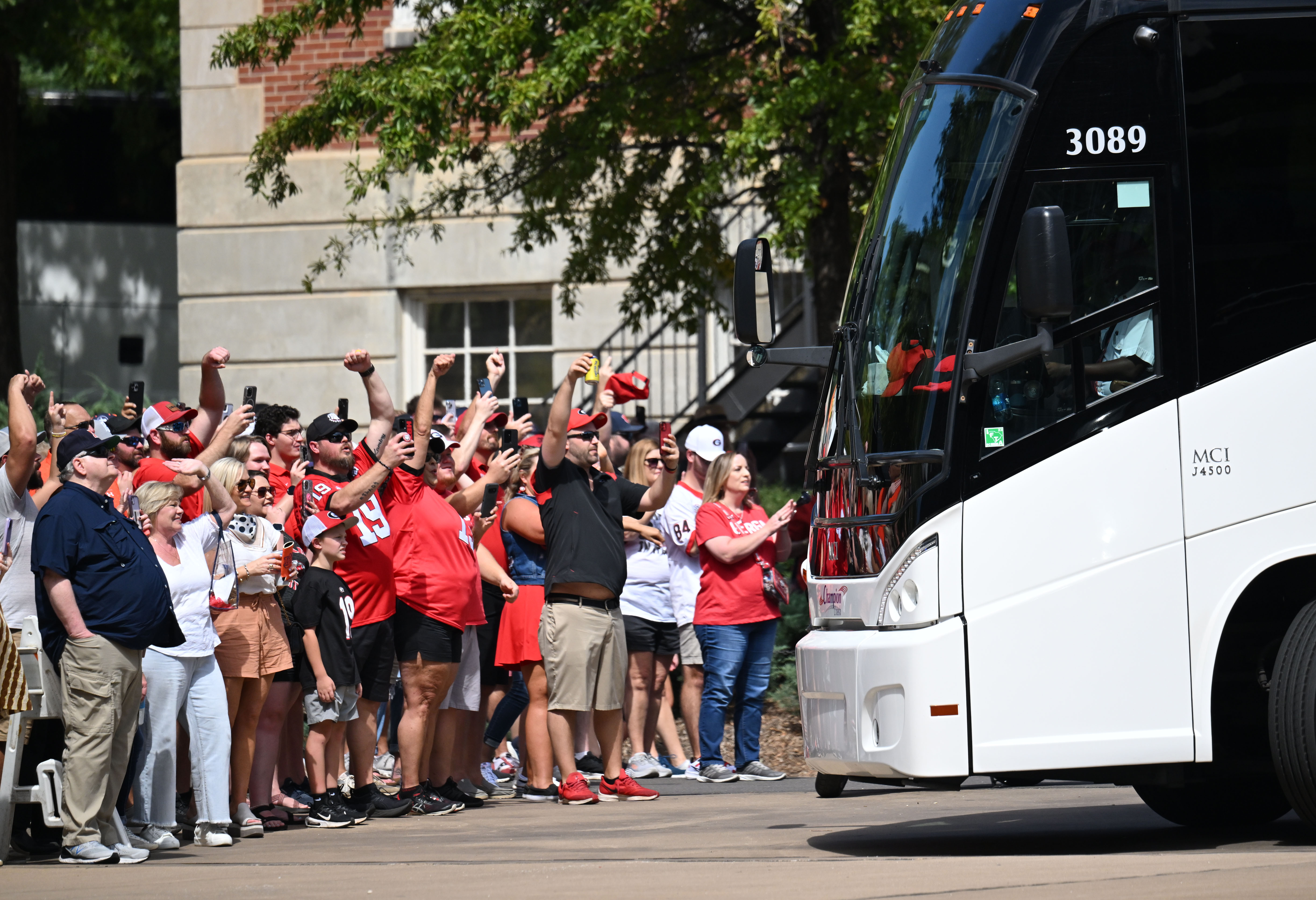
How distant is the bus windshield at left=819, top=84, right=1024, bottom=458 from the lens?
6707 mm

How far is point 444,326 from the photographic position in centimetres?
1848

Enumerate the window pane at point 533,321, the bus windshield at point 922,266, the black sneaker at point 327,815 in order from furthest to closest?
the window pane at point 533,321, the black sneaker at point 327,815, the bus windshield at point 922,266

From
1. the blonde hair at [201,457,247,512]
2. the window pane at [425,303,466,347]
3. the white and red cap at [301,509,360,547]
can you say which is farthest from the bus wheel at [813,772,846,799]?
the window pane at [425,303,466,347]

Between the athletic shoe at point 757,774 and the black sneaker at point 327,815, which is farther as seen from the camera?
the athletic shoe at point 757,774

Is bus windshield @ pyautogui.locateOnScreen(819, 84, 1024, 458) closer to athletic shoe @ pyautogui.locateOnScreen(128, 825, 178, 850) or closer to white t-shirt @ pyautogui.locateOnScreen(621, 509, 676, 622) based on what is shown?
athletic shoe @ pyautogui.locateOnScreen(128, 825, 178, 850)

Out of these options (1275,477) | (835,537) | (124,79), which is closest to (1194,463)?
(1275,477)

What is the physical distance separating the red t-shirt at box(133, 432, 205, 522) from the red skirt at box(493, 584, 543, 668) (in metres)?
2.03

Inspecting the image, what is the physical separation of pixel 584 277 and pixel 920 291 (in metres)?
8.38

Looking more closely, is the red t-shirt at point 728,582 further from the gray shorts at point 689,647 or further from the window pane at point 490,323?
the window pane at point 490,323

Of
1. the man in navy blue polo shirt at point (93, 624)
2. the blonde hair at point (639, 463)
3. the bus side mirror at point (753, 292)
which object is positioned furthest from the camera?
the blonde hair at point (639, 463)

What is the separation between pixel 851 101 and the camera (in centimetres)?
1212

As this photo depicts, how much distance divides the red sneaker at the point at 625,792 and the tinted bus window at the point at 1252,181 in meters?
4.62

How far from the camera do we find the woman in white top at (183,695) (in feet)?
27.0

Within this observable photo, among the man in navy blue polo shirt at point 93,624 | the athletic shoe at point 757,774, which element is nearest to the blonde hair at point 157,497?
the man in navy blue polo shirt at point 93,624
